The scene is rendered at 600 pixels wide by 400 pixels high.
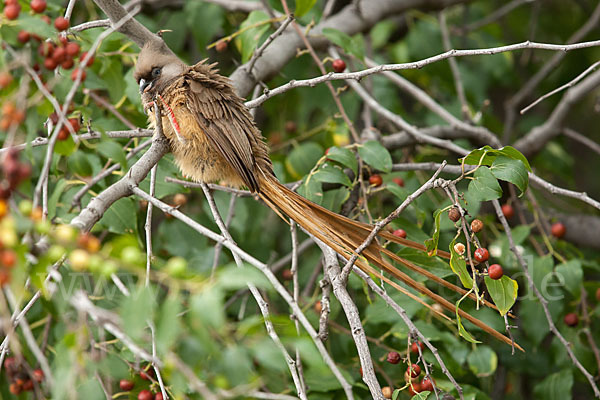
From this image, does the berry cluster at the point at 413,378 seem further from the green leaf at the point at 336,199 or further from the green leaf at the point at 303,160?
the green leaf at the point at 303,160

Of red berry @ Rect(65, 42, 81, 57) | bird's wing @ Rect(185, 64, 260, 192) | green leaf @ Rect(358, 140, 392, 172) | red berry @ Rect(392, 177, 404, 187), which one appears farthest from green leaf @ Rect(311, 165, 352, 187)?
red berry @ Rect(65, 42, 81, 57)

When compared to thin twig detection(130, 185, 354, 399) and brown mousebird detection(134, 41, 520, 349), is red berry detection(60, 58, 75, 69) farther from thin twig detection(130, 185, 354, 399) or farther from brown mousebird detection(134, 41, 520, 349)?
brown mousebird detection(134, 41, 520, 349)

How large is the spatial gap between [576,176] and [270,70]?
4015 mm

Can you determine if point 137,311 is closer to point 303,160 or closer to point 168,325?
point 168,325

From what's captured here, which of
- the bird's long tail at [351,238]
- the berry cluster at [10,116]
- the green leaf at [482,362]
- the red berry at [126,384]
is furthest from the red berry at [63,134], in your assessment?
the green leaf at [482,362]

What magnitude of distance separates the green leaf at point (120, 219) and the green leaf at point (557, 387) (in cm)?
212

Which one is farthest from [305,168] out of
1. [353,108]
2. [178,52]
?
[178,52]

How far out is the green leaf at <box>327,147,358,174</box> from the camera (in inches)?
109

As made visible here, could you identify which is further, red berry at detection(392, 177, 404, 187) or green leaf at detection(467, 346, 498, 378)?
red berry at detection(392, 177, 404, 187)

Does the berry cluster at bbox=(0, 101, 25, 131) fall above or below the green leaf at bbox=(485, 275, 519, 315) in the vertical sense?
above

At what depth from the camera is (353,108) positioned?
4199 mm

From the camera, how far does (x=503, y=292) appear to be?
2.08m

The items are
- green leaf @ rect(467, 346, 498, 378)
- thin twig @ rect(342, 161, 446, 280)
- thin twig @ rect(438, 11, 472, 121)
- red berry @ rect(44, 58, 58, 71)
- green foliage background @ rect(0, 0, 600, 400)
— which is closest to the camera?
green foliage background @ rect(0, 0, 600, 400)

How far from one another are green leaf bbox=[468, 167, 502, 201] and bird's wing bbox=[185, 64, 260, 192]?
967 millimetres
